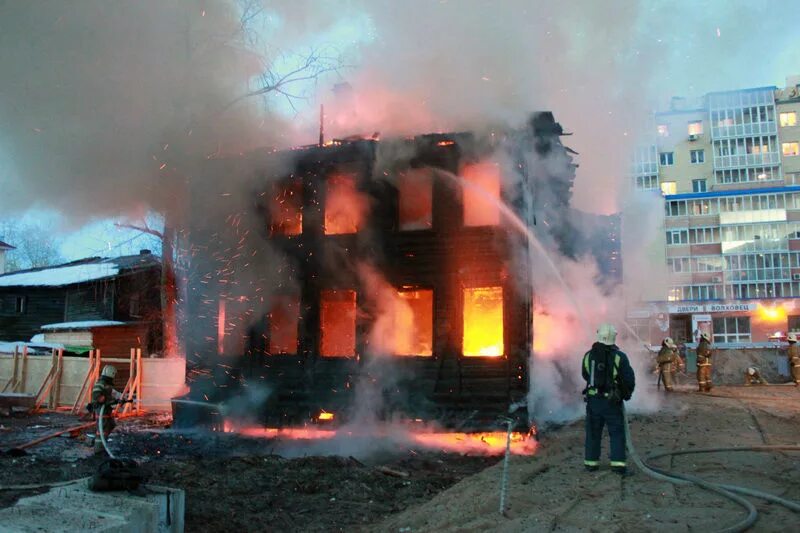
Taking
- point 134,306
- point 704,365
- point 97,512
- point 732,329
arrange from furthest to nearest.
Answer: point 732,329 < point 134,306 < point 704,365 < point 97,512

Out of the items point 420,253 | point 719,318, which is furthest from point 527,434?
point 719,318

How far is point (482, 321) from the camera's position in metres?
11.9

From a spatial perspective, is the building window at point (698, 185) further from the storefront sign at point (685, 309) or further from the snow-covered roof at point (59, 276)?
the snow-covered roof at point (59, 276)

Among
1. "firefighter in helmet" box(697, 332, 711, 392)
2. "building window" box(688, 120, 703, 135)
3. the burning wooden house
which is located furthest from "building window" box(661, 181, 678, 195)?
the burning wooden house

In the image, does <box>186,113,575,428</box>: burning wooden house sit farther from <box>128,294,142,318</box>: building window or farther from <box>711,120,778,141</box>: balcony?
<box>711,120,778,141</box>: balcony

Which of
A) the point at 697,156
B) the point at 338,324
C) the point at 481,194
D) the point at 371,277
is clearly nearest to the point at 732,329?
the point at 697,156

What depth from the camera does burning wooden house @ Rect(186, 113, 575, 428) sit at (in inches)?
447

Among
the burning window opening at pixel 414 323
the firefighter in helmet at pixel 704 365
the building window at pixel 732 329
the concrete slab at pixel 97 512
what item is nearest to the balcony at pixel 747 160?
the building window at pixel 732 329

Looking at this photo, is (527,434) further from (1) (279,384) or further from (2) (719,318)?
(2) (719,318)

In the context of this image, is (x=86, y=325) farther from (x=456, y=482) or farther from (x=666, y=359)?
(x=456, y=482)

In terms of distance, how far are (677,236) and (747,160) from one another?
28.0 feet

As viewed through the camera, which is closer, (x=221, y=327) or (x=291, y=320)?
(x=291, y=320)

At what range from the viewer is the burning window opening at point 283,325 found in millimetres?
12836

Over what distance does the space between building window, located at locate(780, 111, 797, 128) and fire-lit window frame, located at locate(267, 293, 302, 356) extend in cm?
4946
